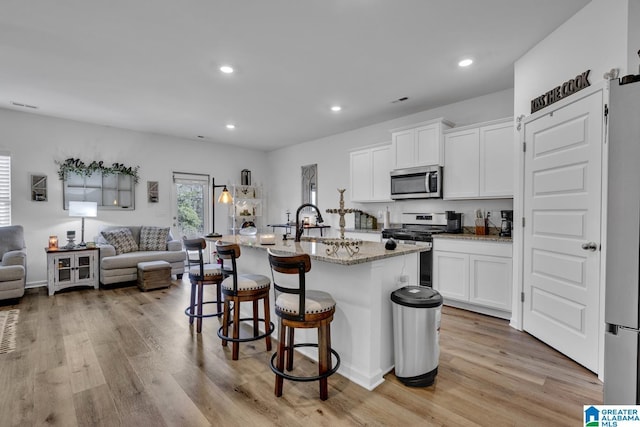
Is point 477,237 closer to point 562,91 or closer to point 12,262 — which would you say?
point 562,91

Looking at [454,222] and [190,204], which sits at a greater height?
[190,204]

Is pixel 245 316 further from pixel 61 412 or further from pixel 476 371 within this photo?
pixel 476 371

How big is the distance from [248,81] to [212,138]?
3220 millimetres

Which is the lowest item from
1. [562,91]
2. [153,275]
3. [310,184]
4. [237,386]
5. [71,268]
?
[237,386]

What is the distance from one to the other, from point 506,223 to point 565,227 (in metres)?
1.10

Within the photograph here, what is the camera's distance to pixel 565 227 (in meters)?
2.53

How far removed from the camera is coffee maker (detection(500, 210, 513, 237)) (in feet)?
11.8

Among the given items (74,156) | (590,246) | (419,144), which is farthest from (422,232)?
(74,156)

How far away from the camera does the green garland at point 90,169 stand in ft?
16.9

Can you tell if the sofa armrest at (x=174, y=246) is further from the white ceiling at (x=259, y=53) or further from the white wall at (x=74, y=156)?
the white ceiling at (x=259, y=53)

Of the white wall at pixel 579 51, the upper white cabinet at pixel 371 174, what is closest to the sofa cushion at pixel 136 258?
the upper white cabinet at pixel 371 174

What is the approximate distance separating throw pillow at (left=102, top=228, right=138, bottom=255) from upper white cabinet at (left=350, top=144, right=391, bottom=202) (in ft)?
13.3

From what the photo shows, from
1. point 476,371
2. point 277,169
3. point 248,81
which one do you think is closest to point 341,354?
point 476,371

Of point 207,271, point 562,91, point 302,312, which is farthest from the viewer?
point 207,271
